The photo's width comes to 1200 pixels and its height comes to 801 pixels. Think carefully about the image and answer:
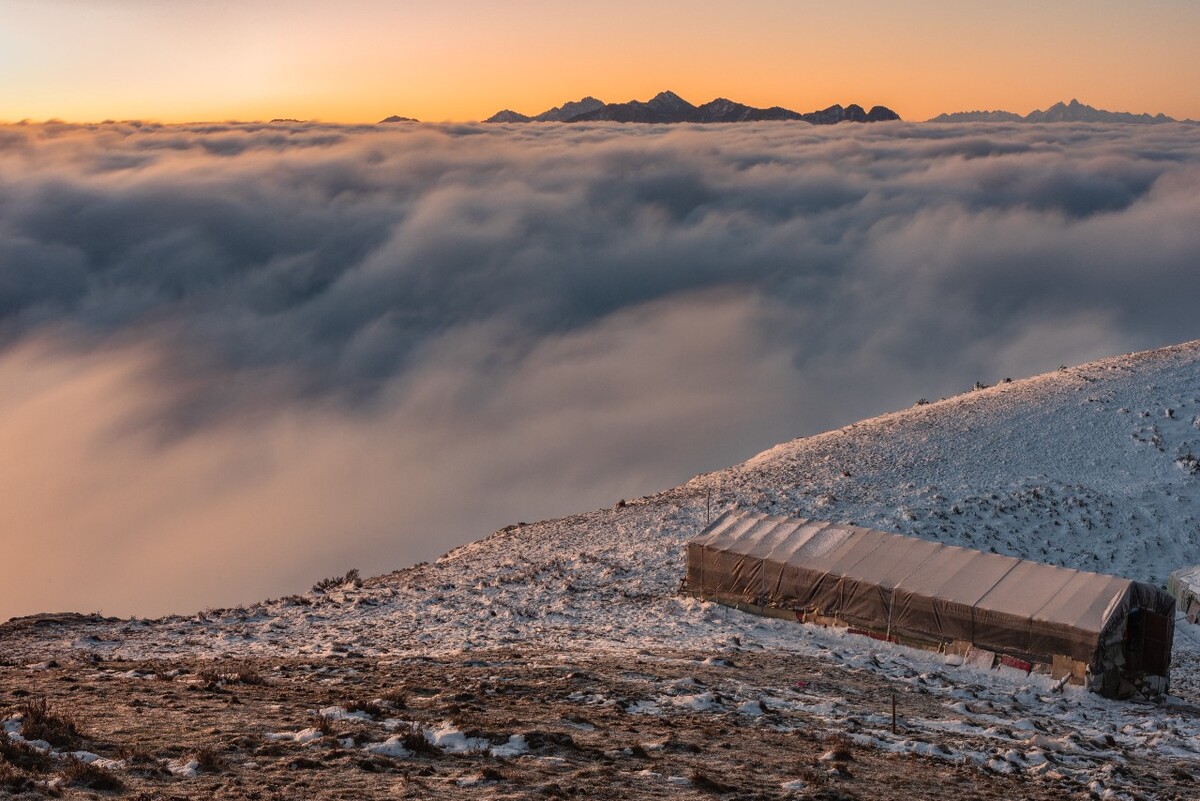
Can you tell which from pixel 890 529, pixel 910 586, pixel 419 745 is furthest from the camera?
pixel 890 529

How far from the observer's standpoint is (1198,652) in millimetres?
33188

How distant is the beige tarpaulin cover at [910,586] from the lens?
28375mm

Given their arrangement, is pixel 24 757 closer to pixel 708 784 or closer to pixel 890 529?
pixel 708 784

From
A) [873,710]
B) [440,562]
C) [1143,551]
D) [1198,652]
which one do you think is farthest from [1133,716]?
[440,562]

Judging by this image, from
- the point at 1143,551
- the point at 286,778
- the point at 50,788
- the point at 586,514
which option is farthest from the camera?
the point at 586,514

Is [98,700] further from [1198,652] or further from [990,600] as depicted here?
[1198,652]

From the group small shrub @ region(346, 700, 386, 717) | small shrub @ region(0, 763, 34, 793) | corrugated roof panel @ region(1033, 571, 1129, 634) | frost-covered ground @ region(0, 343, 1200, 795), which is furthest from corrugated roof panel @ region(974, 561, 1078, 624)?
small shrub @ region(0, 763, 34, 793)

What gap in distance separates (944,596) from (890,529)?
12.2 metres

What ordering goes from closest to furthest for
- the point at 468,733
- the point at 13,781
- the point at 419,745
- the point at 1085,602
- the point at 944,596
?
1. the point at 13,781
2. the point at 419,745
3. the point at 468,733
4. the point at 1085,602
5. the point at 944,596

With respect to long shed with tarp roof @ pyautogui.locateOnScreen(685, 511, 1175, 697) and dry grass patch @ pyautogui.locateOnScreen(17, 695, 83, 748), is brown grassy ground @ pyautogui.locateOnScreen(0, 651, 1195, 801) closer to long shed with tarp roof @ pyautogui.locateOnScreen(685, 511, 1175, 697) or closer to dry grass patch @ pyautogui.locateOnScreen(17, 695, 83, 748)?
dry grass patch @ pyautogui.locateOnScreen(17, 695, 83, 748)

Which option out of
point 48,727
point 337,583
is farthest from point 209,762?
point 337,583

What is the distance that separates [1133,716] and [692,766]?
1398 centimetres

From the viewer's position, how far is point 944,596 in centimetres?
3014

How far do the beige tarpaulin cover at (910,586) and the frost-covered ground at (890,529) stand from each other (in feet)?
3.14
